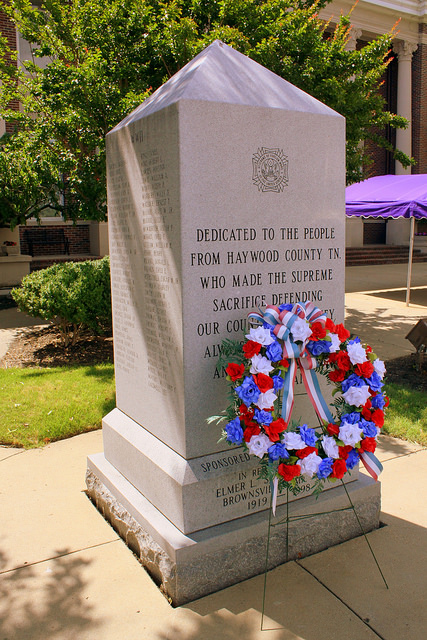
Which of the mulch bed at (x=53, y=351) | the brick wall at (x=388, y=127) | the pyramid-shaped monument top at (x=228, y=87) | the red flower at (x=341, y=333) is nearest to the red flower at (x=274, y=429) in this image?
the red flower at (x=341, y=333)

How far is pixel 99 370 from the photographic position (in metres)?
6.89

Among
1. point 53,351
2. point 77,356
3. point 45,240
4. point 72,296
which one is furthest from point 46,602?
point 45,240

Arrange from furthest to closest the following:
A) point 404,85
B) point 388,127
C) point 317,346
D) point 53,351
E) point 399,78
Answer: point 388,127, point 399,78, point 404,85, point 53,351, point 317,346

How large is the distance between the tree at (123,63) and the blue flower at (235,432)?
4.82 metres

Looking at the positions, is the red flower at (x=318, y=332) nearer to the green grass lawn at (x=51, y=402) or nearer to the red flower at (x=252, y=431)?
the red flower at (x=252, y=431)

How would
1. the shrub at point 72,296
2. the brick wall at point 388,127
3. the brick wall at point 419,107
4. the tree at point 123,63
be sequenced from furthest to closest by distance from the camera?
the brick wall at point 388,127
the brick wall at point 419,107
the shrub at point 72,296
the tree at point 123,63

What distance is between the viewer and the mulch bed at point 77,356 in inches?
270

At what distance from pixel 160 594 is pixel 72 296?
15.9 feet

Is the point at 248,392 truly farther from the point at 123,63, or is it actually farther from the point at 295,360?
the point at 123,63

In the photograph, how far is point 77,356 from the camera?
7715 millimetres

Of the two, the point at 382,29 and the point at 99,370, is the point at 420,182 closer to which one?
the point at 99,370

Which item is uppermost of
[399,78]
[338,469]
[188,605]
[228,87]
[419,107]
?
[399,78]

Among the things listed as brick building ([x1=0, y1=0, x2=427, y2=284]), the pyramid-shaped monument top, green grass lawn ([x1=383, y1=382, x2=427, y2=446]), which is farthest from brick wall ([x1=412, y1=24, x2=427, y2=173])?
the pyramid-shaped monument top

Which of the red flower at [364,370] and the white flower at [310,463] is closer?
the white flower at [310,463]
